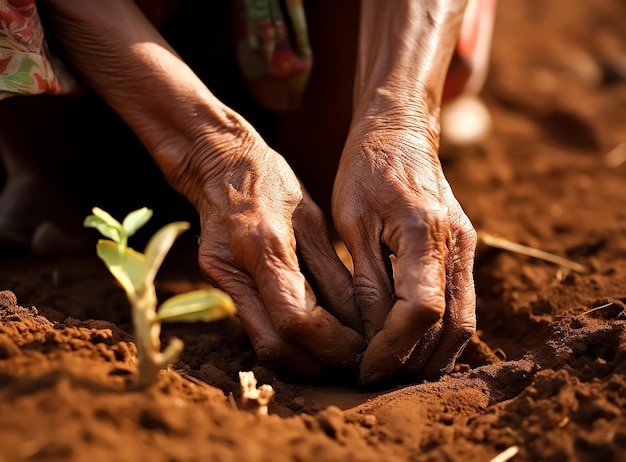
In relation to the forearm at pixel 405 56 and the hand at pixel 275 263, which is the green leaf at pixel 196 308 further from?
the forearm at pixel 405 56

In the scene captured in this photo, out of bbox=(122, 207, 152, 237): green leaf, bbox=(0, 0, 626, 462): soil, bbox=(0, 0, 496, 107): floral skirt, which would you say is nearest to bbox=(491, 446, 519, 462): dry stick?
bbox=(0, 0, 626, 462): soil

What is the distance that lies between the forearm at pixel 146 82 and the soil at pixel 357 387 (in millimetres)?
397

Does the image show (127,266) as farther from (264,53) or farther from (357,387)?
(264,53)

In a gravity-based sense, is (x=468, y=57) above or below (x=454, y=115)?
above

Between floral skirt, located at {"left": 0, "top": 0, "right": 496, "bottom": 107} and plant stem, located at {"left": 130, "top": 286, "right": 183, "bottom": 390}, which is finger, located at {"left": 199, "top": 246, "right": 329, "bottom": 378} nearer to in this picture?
plant stem, located at {"left": 130, "top": 286, "right": 183, "bottom": 390}

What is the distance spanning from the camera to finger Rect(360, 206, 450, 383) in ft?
3.91

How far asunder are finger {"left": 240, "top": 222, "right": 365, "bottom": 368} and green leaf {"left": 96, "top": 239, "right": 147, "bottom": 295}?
24 centimetres

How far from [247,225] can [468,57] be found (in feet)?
3.90

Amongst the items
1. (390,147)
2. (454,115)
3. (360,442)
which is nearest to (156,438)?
(360,442)

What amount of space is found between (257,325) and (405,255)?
0.28 meters

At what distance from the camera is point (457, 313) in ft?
4.26

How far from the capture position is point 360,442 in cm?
107

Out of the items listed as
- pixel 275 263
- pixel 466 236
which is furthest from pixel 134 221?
pixel 466 236

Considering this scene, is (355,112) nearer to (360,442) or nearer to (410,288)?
(410,288)
